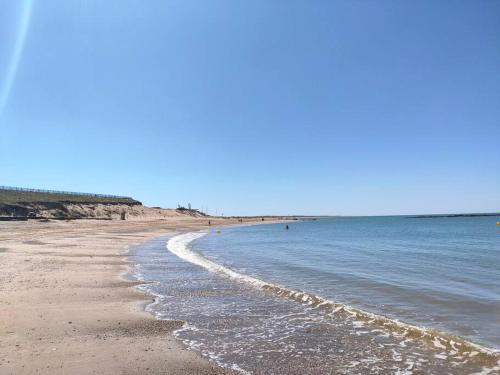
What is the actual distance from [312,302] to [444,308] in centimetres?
361

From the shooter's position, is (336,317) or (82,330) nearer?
(82,330)

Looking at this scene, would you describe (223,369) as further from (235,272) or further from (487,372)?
(235,272)

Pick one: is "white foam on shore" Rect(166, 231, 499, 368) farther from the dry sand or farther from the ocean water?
the dry sand

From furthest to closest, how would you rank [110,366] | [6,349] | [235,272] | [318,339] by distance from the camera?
[235,272], [318,339], [6,349], [110,366]

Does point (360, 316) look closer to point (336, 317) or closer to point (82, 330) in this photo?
point (336, 317)

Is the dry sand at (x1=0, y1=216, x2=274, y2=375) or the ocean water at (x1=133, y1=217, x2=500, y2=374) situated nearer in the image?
the dry sand at (x1=0, y1=216, x2=274, y2=375)

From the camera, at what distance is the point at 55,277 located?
14.0 metres

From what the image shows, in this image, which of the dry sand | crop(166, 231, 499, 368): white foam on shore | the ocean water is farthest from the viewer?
crop(166, 231, 499, 368): white foam on shore

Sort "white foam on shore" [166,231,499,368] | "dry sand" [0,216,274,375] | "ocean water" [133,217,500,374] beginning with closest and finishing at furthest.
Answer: "dry sand" [0,216,274,375] < "ocean water" [133,217,500,374] < "white foam on shore" [166,231,499,368]

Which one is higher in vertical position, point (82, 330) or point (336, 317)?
point (82, 330)

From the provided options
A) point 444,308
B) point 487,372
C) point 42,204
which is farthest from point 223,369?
point 42,204

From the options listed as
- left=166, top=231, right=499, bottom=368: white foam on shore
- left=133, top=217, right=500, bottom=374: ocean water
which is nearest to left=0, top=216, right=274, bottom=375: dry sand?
left=133, top=217, right=500, bottom=374: ocean water

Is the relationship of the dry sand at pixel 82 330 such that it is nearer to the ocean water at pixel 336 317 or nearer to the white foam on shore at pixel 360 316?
the ocean water at pixel 336 317

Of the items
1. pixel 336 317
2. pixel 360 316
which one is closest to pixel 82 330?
pixel 336 317
